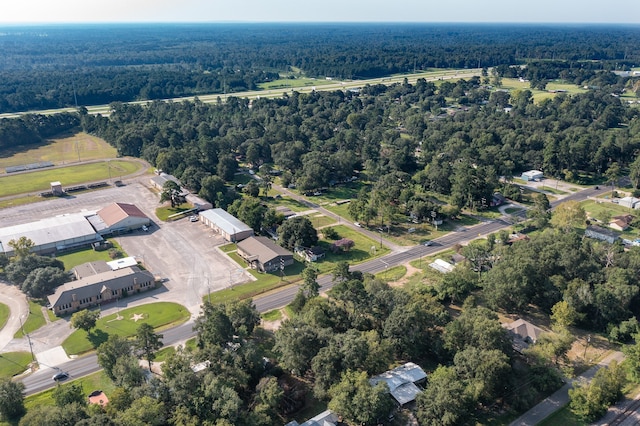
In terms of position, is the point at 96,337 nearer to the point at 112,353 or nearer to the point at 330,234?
the point at 112,353

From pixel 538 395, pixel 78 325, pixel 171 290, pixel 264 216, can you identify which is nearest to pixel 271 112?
pixel 264 216

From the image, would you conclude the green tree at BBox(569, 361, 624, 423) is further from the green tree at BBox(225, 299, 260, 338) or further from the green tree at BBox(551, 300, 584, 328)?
the green tree at BBox(225, 299, 260, 338)

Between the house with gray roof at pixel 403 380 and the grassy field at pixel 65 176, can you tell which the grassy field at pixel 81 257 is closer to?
the grassy field at pixel 65 176

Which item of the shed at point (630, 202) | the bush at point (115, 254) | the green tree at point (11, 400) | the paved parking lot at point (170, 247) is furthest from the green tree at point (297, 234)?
the shed at point (630, 202)

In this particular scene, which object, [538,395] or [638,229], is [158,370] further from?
[638,229]

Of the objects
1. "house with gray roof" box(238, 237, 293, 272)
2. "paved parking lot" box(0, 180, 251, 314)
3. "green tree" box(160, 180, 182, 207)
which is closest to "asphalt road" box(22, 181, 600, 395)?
"paved parking lot" box(0, 180, 251, 314)

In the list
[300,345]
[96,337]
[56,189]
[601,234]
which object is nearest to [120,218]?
[56,189]

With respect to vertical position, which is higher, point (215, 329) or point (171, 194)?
point (215, 329)
